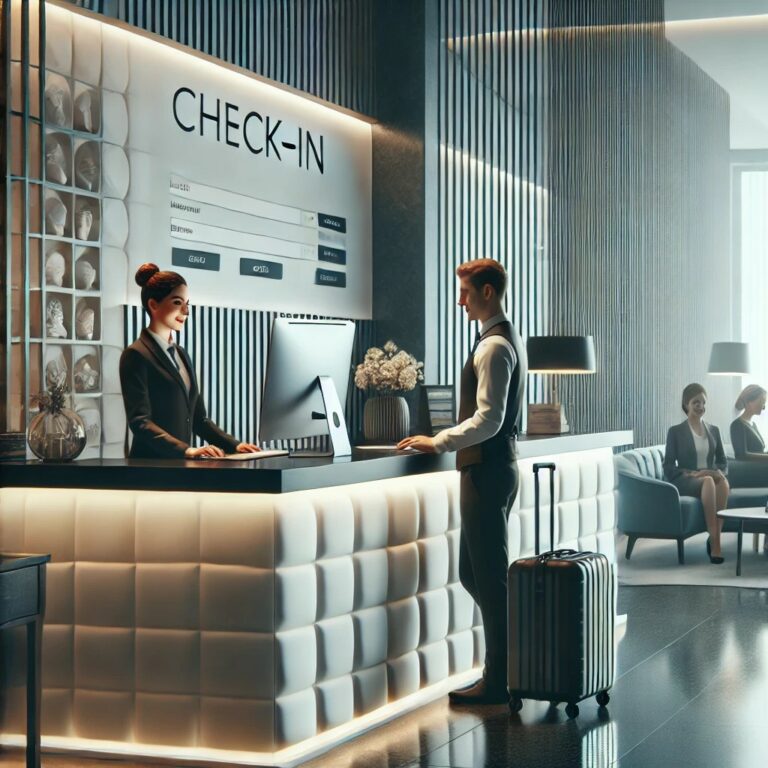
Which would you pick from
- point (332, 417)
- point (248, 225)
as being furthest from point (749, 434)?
point (332, 417)

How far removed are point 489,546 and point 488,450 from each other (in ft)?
1.30

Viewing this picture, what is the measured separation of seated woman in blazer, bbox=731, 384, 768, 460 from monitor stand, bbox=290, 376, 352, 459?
22.7 ft

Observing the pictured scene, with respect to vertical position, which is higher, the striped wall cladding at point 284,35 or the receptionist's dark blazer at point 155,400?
the striped wall cladding at point 284,35

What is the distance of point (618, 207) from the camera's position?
32.1 ft

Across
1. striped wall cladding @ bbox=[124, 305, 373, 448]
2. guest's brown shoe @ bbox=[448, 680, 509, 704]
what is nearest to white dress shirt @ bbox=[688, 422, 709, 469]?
striped wall cladding @ bbox=[124, 305, 373, 448]

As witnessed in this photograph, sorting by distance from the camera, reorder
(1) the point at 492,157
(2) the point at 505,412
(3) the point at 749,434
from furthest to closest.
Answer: (3) the point at 749,434
(1) the point at 492,157
(2) the point at 505,412

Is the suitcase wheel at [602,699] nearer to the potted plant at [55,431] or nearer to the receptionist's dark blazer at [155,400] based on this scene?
the receptionist's dark blazer at [155,400]

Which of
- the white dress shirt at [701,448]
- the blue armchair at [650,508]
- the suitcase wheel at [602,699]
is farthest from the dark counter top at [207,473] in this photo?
the white dress shirt at [701,448]

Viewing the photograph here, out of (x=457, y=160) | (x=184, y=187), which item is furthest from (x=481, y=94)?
(x=184, y=187)

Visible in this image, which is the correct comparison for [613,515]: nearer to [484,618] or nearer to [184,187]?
[484,618]

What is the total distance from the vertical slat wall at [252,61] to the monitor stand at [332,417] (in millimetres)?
1341

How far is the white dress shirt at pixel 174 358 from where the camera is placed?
4.79m

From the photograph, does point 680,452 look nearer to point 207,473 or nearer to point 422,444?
point 422,444

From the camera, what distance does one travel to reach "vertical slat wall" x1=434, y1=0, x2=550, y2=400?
27.8ft
